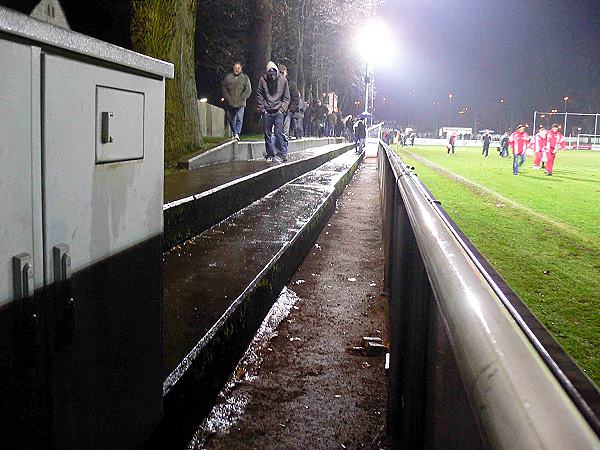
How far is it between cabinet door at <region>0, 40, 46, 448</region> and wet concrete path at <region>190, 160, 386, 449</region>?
5.18ft

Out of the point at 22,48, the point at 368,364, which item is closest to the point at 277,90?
the point at 368,364

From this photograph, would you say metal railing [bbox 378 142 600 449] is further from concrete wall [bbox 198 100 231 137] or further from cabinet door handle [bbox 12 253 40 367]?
concrete wall [bbox 198 100 231 137]

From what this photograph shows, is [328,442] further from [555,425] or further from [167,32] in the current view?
[167,32]

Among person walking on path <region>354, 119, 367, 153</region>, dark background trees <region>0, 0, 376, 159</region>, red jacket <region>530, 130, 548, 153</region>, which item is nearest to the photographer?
dark background trees <region>0, 0, 376, 159</region>

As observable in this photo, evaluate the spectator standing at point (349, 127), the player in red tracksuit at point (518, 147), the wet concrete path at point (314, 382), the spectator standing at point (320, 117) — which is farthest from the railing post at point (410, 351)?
the spectator standing at point (349, 127)

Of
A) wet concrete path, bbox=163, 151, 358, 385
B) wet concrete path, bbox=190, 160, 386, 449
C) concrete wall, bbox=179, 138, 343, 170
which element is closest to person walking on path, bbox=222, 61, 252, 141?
concrete wall, bbox=179, 138, 343, 170

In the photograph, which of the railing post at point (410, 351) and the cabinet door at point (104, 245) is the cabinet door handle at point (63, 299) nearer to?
the cabinet door at point (104, 245)

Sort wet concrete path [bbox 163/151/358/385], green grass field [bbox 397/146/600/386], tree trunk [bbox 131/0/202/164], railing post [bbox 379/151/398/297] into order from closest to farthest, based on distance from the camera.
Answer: wet concrete path [bbox 163/151/358/385]
railing post [bbox 379/151/398/297]
green grass field [bbox 397/146/600/386]
tree trunk [bbox 131/0/202/164]

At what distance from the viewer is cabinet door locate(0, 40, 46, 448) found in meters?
1.40

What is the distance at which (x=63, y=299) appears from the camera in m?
1.62

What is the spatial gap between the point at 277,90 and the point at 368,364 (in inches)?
375

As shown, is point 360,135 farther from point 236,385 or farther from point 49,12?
point 49,12

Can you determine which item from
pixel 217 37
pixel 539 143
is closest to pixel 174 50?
pixel 217 37

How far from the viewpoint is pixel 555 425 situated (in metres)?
0.62
